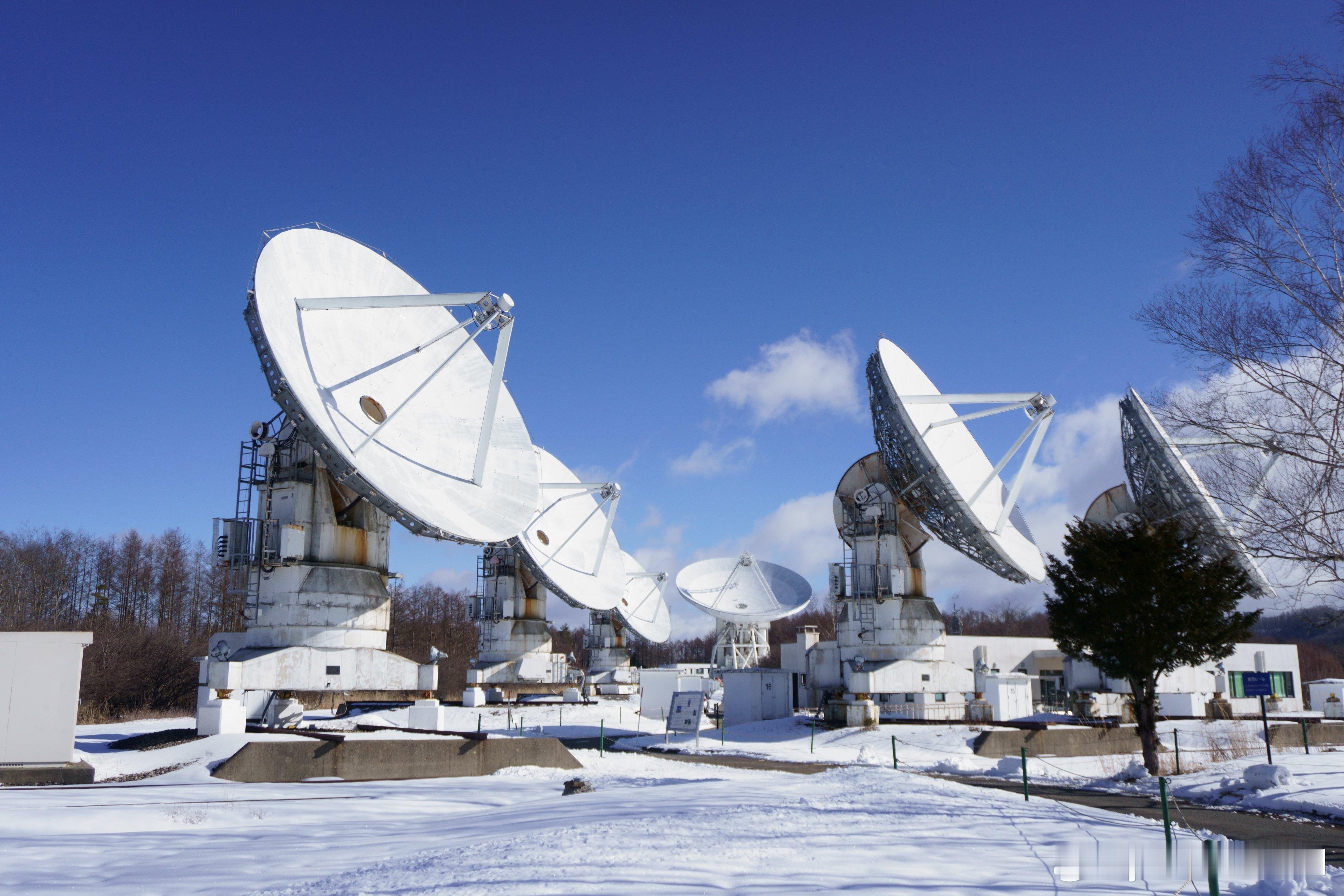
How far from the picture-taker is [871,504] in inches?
1319

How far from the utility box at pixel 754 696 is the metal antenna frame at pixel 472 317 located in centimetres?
1392

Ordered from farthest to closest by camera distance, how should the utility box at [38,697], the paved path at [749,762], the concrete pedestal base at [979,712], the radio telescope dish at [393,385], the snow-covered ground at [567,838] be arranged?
the concrete pedestal base at [979,712] < the radio telescope dish at [393,385] < the paved path at [749,762] < the utility box at [38,697] < the snow-covered ground at [567,838]

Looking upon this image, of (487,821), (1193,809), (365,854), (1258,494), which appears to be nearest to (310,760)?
(487,821)

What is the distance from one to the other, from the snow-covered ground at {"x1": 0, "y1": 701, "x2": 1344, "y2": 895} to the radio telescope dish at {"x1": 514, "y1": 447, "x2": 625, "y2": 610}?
24704 millimetres

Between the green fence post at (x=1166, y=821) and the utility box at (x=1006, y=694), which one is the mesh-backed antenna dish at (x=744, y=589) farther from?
the green fence post at (x=1166, y=821)

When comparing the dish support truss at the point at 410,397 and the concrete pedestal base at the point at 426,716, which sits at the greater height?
the dish support truss at the point at 410,397

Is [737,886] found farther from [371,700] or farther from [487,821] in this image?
[371,700]

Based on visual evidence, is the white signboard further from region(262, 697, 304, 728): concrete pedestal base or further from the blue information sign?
the blue information sign

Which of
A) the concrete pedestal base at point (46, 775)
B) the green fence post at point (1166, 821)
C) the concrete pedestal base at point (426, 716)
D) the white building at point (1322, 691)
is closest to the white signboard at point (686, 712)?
the concrete pedestal base at point (426, 716)

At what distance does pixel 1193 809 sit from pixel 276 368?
64.5 feet

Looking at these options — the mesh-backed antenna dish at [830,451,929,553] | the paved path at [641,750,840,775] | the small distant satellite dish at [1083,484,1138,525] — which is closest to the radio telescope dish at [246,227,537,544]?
the paved path at [641,750,840,775]

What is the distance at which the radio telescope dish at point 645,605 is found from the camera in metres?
58.7

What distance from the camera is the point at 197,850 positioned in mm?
10461

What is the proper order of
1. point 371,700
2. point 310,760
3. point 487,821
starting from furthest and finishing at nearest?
point 371,700
point 310,760
point 487,821
